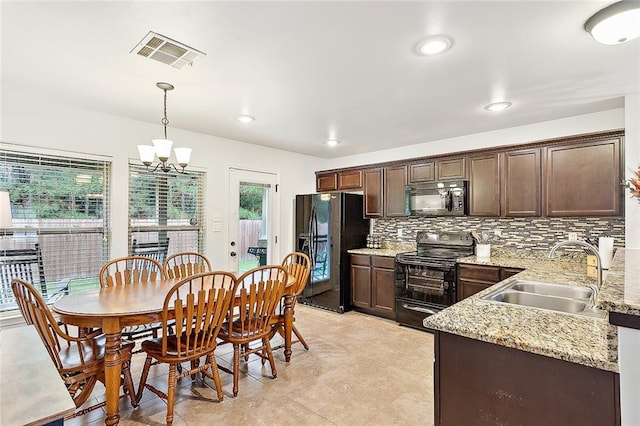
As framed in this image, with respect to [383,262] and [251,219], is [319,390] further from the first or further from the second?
[251,219]

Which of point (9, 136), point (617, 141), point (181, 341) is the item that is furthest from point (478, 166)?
point (9, 136)

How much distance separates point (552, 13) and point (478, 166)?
240cm

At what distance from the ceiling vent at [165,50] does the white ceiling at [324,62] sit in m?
0.06

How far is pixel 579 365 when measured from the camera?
119cm

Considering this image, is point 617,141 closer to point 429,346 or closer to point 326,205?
point 429,346

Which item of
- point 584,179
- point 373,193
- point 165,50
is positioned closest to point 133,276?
point 165,50

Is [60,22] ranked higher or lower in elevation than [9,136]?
higher

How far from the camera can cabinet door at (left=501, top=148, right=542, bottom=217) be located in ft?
11.6

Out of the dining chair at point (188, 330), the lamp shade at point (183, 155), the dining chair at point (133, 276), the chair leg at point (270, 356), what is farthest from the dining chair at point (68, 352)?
the lamp shade at point (183, 155)

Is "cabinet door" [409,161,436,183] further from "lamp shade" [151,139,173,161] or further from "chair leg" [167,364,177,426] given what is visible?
"chair leg" [167,364,177,426]

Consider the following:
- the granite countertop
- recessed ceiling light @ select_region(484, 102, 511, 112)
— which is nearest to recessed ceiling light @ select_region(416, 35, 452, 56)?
recessed ceiling light @ select_region(484, 102, 511, 112)

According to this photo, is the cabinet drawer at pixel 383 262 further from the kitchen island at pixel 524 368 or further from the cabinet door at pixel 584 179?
the kitchen island at pixel 524 368

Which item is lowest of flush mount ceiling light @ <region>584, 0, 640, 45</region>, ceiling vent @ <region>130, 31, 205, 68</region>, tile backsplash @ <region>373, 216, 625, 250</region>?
tile backsplash @ <region>373, 216, 625, 250</region>

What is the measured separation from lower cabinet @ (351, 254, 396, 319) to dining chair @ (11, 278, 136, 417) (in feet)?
9.89
